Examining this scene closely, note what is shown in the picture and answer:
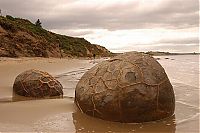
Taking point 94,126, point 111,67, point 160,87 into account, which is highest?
point 111,67

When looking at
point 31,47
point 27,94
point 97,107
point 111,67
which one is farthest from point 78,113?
point 31,47

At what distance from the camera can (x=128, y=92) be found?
5477 millimetres

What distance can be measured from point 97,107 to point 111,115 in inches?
12.5

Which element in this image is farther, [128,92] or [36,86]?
[36,86]

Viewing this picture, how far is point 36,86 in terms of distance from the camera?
780cm

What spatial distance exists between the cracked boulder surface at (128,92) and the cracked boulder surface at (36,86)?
194 centimetres

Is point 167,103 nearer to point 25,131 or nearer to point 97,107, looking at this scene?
point 97,107

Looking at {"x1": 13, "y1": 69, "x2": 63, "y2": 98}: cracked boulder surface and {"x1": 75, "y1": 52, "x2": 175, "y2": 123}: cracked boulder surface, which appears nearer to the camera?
{"x1": 75, "y1": 52, "x2": 175, "y2": 123}: cracked boulder surface

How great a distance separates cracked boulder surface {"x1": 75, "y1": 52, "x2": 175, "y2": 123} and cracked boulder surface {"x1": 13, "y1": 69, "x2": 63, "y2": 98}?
76.5 inches

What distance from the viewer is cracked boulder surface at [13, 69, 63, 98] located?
7789 mm

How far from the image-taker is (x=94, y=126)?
208 inches

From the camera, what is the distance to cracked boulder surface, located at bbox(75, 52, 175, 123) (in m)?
5.47

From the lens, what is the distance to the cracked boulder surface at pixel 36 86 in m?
7.79

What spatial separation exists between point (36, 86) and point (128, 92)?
313cm
